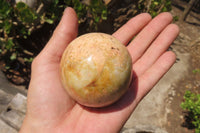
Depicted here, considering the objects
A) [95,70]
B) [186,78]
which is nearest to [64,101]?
[95,70]

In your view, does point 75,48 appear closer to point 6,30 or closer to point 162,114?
point 6,30

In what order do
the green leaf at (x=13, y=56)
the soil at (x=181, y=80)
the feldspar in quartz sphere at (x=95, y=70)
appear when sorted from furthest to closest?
the soil at (x=181, y=80)
the green leaf at (x=13, y=56)
the feldspar in quartz sphere at (x=95, y=70)

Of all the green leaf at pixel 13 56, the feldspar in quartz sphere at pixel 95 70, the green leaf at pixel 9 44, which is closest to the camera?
the feldspar in quartz sphere at pixel 95 70

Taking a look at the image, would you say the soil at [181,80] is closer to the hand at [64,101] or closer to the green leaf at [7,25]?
the green leaf at [7,25]

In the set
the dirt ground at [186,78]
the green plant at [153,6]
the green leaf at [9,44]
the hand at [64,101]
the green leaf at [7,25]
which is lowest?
the dirt ground at [186,78]

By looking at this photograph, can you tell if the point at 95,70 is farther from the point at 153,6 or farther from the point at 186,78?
the point at 186,78

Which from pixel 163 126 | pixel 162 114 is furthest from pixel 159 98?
pixel 163 126

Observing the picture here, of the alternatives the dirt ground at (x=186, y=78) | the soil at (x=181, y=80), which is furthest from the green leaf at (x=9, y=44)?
the dirt ground at (x=186, y=78)
